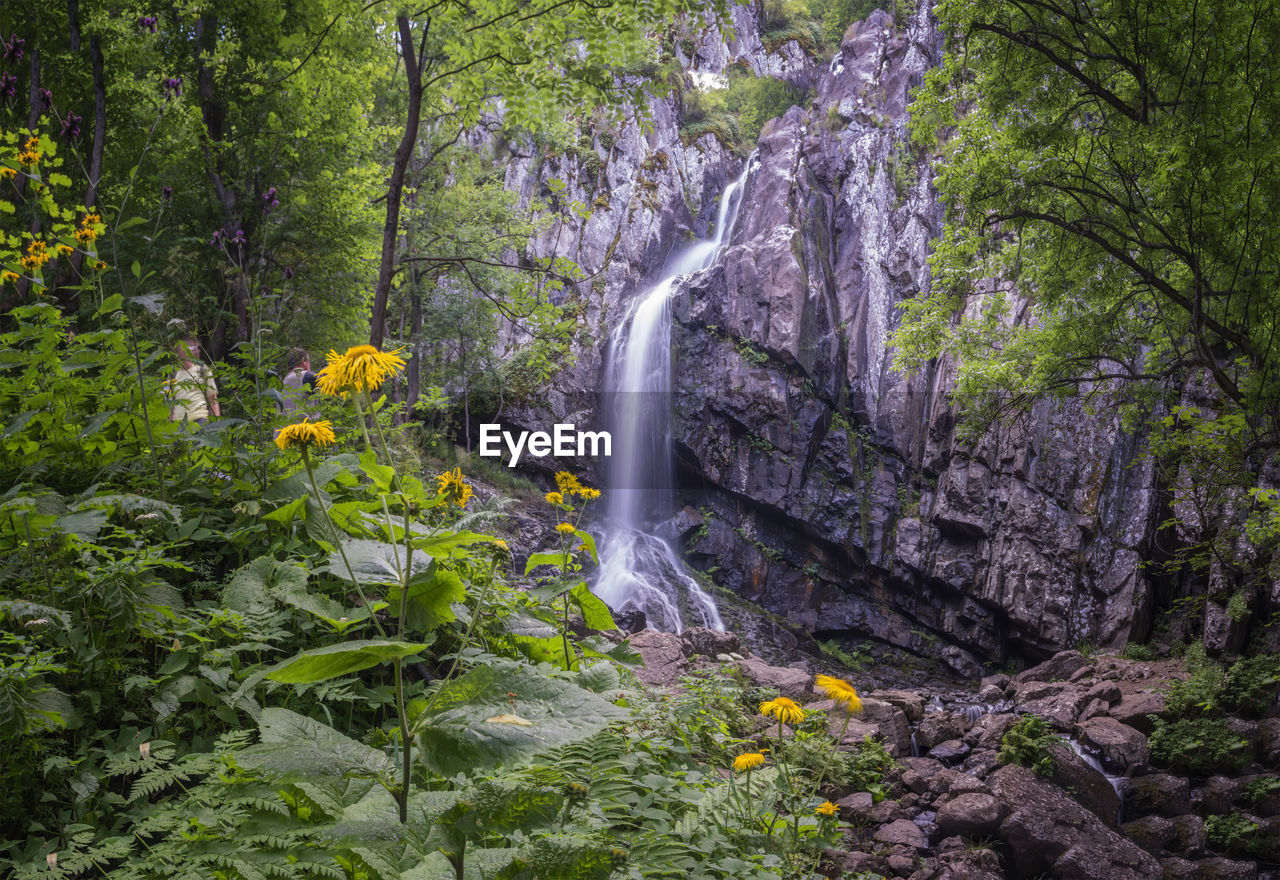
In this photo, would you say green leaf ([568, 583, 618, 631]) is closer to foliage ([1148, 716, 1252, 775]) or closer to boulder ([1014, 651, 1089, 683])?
foliage ([1148, 716, 1252, 775])

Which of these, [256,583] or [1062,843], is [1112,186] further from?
[256,583]

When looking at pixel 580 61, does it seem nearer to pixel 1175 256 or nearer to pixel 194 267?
pixel 194 267

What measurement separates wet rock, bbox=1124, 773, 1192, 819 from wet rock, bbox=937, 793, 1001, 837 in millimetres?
2169

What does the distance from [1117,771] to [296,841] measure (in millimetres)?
8618

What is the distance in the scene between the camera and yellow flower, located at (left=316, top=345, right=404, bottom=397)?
1.26 m

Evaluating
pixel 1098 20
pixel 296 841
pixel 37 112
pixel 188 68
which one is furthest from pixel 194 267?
pixel 1098 20

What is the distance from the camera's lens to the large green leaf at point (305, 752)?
36.2 inches

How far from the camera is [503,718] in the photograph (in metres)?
0.88

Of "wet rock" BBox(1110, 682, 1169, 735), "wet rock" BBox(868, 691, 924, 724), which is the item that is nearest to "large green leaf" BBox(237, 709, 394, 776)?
"wet rock" BBox(868, 691, 924, 724)

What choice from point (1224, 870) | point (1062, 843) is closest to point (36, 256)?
point (1062, 843)

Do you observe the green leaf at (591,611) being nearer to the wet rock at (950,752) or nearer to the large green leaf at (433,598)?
the large green leaf at (433,598)

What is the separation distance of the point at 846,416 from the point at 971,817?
15.5 metres

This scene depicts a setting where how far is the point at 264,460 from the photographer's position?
2545 mm

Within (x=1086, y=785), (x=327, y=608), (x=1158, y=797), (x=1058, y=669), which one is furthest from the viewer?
(x=1058, y=669)
